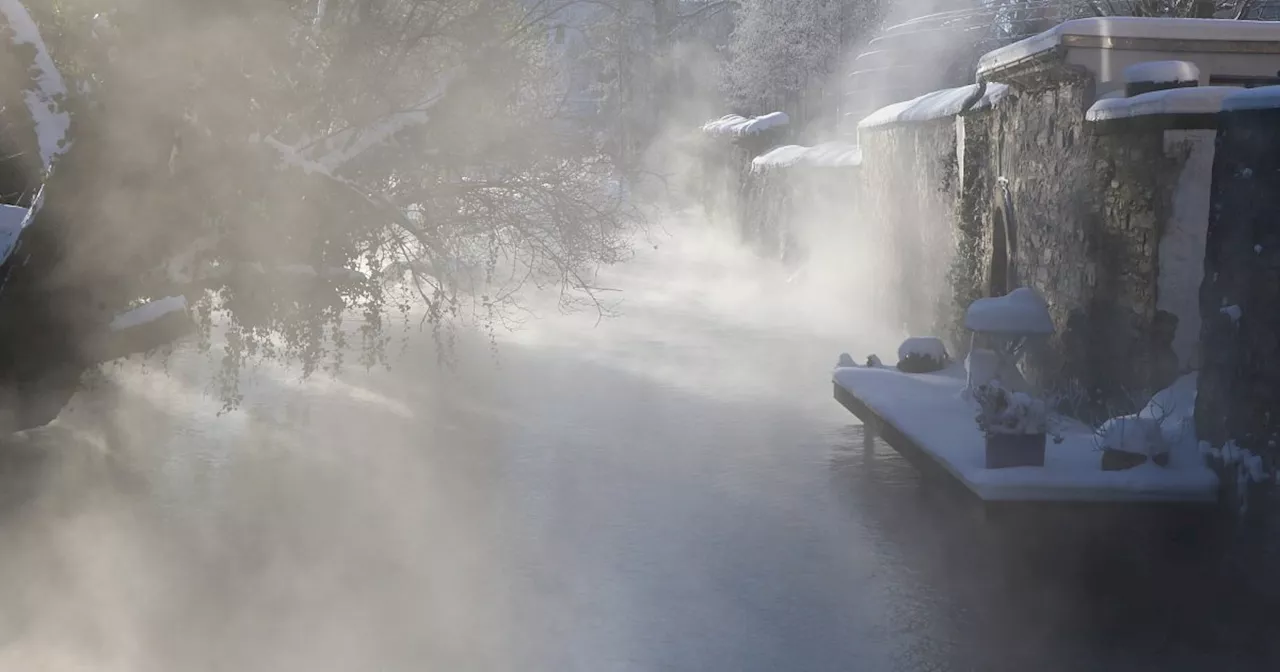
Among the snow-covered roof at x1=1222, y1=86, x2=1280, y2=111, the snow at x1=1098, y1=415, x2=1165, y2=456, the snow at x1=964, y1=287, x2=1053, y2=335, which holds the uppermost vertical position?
the snow-covered roof at x1=1222, y1=86, x2=1280, y2=111

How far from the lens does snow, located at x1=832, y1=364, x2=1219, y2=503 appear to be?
816cm

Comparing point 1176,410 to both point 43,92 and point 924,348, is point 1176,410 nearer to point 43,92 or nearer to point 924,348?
point 924,348

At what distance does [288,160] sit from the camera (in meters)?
8.73

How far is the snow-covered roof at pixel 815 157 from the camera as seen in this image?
69.8ft

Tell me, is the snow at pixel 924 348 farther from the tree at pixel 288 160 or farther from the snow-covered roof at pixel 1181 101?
the snow-covered roof at pixel 1181 101

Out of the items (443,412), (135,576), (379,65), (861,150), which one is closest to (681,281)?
(861,150)

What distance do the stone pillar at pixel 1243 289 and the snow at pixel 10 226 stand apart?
23.0 ft

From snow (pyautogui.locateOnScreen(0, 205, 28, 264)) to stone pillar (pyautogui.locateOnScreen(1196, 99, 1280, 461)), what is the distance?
23.0ft

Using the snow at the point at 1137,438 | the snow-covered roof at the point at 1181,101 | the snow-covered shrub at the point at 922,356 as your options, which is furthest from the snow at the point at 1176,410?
the snow-covered shrub at the point at 922,356

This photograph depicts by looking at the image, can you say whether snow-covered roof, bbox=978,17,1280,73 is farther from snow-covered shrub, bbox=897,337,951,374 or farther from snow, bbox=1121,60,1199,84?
snow-covered shrub, bbox=897,337,951,374

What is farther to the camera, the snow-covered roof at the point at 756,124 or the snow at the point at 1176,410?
the snow-covered roof at the point at 756,124

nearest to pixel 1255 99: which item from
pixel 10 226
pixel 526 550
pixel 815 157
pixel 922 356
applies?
pixel 526 550

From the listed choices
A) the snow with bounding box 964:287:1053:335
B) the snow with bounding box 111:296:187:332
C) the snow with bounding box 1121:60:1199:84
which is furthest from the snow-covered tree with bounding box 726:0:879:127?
the snow with bounding box 111:296:187:332

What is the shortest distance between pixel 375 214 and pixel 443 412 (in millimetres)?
2760
